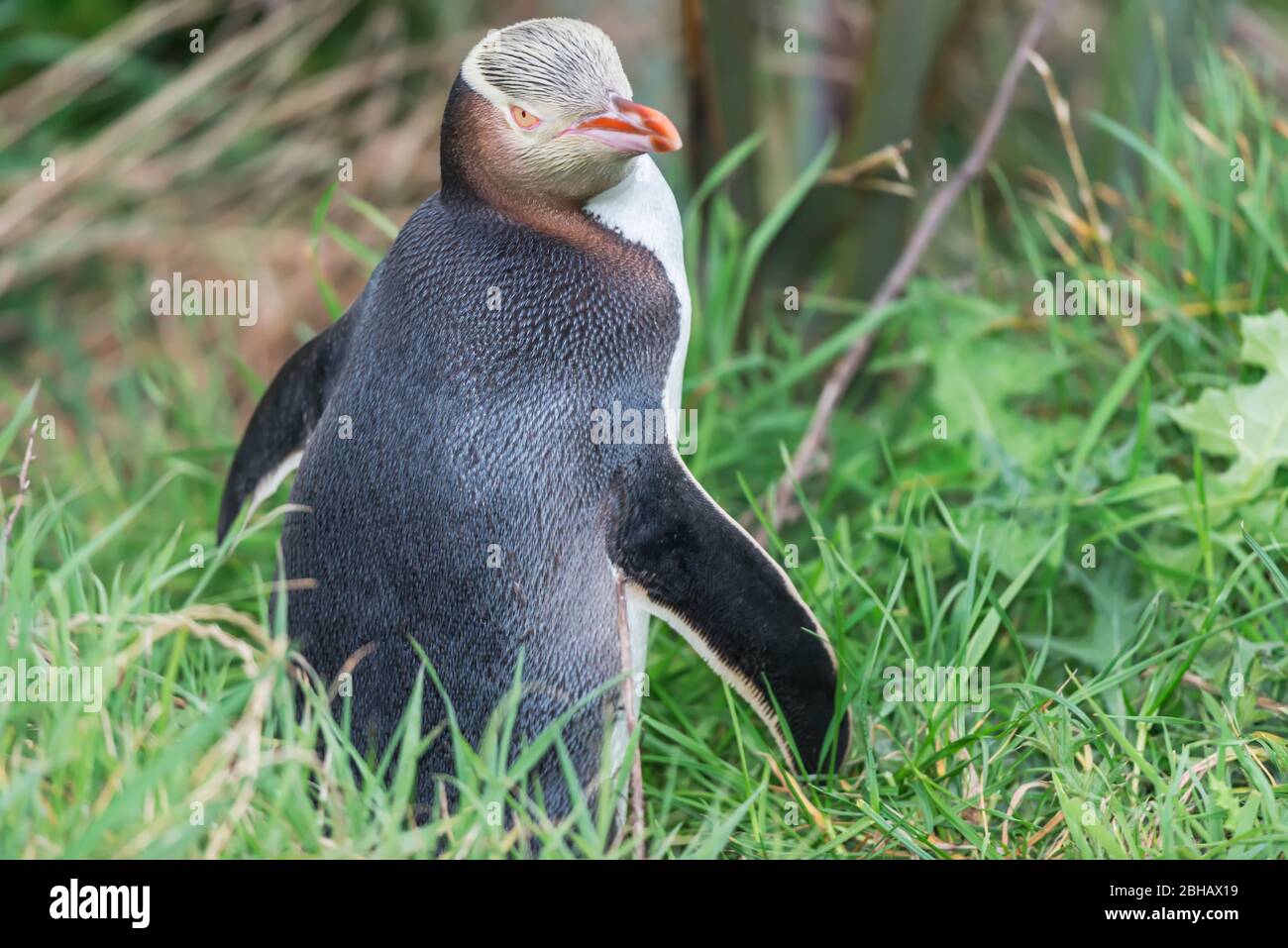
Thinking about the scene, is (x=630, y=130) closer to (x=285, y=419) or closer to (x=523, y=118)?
(x=523, y=118)

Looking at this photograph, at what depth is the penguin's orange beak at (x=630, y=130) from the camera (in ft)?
5.67

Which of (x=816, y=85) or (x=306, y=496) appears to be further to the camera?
(x=816, y=85)

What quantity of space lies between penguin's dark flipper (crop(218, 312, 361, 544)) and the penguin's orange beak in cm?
50

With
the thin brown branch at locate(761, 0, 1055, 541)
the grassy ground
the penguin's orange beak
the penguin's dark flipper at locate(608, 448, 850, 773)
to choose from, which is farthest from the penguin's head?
the thin brown branch at locate(761, 0, 1055, 541)

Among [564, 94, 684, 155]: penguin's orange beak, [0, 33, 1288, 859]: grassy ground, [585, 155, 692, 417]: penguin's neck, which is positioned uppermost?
[564, 94, 684, 155]: penguin's orange beak

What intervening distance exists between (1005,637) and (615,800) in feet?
2.84

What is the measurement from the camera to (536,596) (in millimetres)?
1812

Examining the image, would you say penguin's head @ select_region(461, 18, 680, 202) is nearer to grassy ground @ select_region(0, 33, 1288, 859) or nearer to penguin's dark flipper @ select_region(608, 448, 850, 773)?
penguin's dark flipper @ select_region(608, 448, 850, 773)

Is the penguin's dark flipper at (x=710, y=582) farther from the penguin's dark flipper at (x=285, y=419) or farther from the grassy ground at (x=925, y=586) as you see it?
the penguin's dark flipper at (x=285, y=419)

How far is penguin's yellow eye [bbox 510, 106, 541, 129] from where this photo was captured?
5.88 feet

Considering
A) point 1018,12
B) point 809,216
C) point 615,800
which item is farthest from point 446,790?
point 1018,12

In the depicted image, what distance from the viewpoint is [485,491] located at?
1.80 metres

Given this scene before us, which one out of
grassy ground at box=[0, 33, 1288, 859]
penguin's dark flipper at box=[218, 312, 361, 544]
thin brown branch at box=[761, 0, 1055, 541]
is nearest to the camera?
grassy ground at box=[0, 33, 1288, 859]
